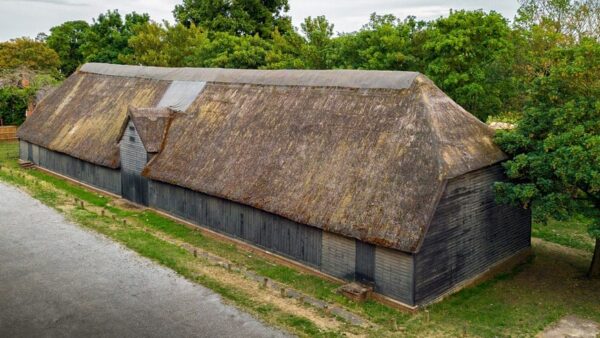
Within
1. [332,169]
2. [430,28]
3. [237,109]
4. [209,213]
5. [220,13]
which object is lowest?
[209,213]

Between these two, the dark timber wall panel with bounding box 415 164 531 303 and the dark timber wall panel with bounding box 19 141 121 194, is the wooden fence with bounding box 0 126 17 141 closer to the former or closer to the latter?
the dark timber wall panel with bounding box 19 141 121 194

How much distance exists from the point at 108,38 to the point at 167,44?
1734cm

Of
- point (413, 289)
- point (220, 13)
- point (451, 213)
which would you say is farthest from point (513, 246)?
point (220, 13)

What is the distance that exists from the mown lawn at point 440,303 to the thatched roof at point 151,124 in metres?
4.02

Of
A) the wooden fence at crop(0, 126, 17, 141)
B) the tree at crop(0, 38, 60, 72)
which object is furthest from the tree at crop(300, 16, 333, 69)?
the tree at crop(0, 38, 60, 72)

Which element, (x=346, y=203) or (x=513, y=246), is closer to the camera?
(x=346, y=203)

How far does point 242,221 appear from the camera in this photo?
85.6 ft

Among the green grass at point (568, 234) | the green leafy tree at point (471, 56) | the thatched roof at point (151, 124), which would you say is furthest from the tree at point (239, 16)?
the green grass at point (568, 234)

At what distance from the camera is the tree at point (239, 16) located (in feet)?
217

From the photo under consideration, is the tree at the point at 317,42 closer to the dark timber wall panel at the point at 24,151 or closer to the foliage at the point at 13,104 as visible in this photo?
the dark timber wall panel at the point at 24,151

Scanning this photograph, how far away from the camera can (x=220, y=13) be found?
6719cm

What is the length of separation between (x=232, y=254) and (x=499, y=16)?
80.0 ft

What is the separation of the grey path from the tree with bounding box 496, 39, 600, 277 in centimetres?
1111

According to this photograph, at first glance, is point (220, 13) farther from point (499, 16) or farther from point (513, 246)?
point (513, 246)
